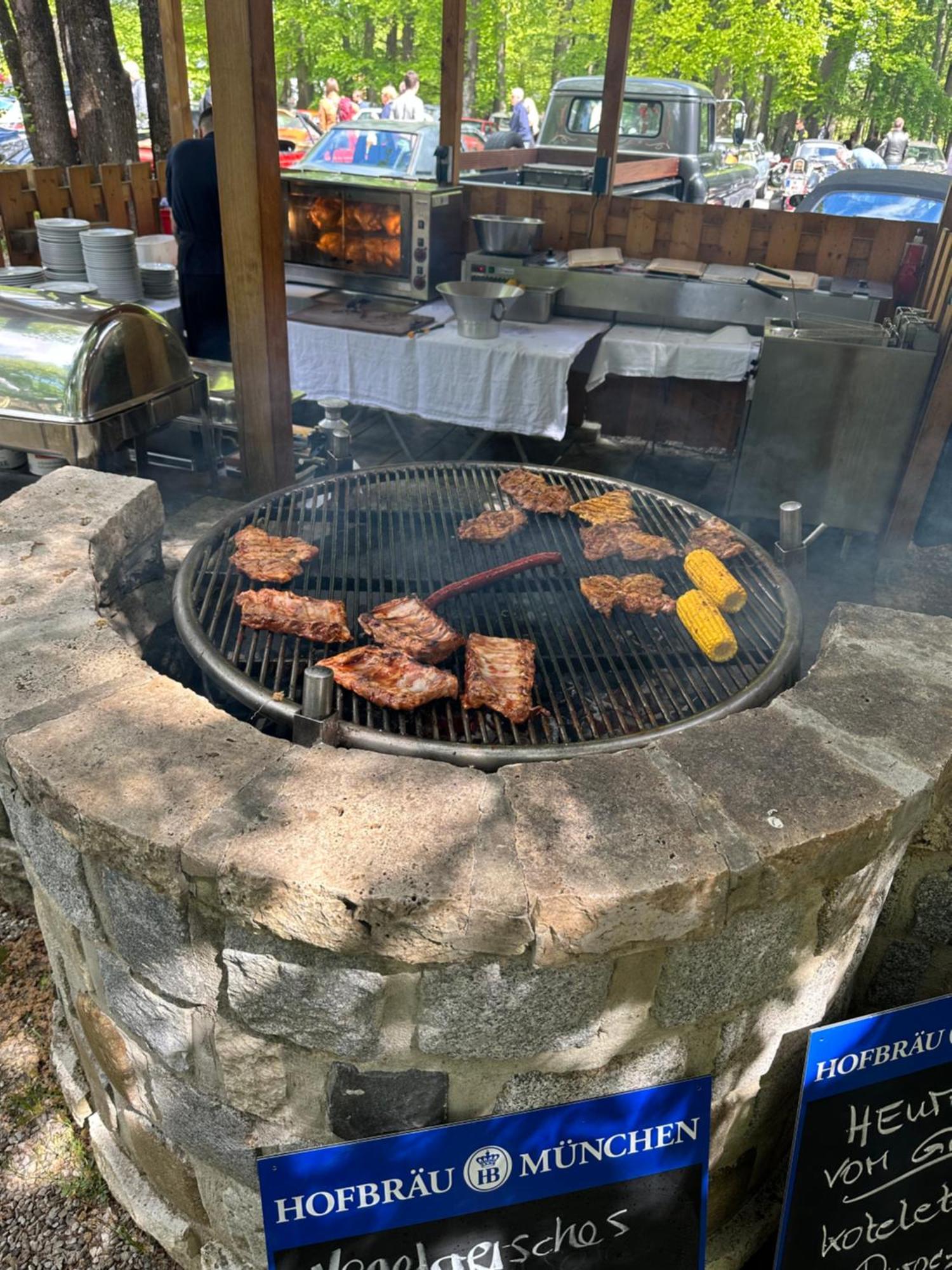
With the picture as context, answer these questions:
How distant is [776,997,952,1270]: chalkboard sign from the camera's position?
213cm

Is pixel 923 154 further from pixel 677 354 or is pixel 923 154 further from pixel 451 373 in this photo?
pixel 451 373

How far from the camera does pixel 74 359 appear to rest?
3625 millimetres

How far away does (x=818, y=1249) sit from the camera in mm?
2236

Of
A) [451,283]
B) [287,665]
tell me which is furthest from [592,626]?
[451,283]

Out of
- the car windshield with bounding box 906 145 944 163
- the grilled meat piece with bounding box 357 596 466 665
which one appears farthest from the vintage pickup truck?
the car windshield with bounding box 906 145 944 163

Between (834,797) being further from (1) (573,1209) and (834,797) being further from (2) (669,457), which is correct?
(2) (669,457)

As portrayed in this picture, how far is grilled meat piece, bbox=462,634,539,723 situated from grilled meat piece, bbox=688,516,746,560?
40.0 inches

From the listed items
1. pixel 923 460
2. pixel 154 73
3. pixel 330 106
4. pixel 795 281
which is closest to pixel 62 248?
pixel 795 281

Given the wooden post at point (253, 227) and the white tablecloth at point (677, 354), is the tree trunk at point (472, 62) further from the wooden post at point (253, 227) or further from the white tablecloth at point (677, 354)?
the wooden post at point (253, 227)

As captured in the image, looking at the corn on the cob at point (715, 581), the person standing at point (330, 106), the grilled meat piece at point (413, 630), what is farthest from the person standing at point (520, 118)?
the grilled meat piece at point (413, 630)

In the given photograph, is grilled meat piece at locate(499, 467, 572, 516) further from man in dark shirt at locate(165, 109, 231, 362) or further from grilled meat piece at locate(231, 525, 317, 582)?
man in dark shirt at locate(165, 109, 231, 362)

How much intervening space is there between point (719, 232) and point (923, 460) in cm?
298

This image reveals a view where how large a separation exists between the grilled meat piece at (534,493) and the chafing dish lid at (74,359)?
1685 millimetres

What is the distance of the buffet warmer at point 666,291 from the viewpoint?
255 inches
